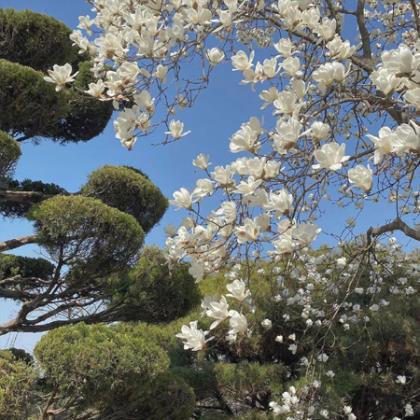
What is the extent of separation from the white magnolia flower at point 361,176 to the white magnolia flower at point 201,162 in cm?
68

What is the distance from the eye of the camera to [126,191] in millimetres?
5672

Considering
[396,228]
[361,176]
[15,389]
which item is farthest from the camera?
[15,389]

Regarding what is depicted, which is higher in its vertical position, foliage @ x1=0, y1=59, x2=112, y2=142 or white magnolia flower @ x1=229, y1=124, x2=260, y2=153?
foliage @ x1=0, y1=59, x2=112, y2=142

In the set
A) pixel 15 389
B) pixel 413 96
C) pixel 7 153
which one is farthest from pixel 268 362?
pixel 413 96

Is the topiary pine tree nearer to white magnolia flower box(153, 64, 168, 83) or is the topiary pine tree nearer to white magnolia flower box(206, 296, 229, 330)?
white magnolia flower box(153, 64, 168, 83)

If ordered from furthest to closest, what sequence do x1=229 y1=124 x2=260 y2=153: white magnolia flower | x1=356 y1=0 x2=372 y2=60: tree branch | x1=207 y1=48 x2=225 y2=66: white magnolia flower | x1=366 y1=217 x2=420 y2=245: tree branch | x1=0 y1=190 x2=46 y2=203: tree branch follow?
x1=0 y1=190 x2=46 y2=203: tree branch
x1=356 y1=0 x2=372 y2=60: tree branch
x1=207 y1=48 x2=225 y2=66: white magnolia flower
x1=366 y1=217 x2=420 y2=245: tree branch
x1=229 y1=124 x2=260 y2=153: white magnolia flower

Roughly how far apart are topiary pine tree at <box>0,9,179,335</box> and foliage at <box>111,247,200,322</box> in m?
0.03

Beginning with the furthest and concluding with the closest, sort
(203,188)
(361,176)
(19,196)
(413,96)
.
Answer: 1. (19,196)
2. (203,188)
3. (361,176)
4. (413,96)

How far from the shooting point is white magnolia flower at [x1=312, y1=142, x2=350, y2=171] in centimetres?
146

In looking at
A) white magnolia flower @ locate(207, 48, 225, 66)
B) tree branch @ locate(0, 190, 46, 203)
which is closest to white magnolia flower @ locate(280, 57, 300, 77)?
white magnolia flower @ locate(207, 48, 225, 66)

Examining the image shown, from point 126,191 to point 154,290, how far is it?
3.51 feet

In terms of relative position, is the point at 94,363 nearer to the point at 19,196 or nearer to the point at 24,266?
the point at 19,196

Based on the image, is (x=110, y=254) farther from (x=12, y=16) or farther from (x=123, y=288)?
(x=12, y=16)

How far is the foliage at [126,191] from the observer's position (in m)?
5.59
